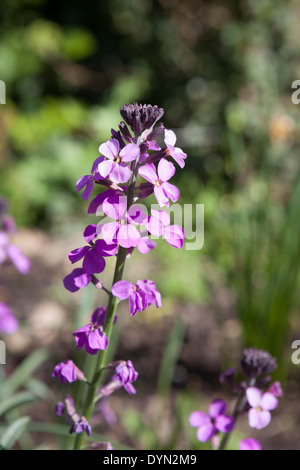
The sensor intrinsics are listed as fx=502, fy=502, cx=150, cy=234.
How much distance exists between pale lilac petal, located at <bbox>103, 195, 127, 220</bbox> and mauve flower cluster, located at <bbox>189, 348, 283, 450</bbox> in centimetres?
54

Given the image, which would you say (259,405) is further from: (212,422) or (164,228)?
(164,228)

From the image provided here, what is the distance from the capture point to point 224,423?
1176mm

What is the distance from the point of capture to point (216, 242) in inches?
154

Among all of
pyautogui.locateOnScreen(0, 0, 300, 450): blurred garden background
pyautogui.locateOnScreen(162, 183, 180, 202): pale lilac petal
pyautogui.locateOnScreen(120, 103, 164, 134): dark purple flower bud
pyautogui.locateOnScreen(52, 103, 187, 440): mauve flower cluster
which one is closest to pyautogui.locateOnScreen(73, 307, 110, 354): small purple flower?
pyautogui.locateOnScreen(52, 103, 187, 440): mauve flower cluster

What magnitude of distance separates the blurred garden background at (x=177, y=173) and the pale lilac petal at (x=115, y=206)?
144cm

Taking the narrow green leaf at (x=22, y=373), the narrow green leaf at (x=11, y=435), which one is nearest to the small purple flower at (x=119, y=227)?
the narrow green leaf at (x=11, y=435)

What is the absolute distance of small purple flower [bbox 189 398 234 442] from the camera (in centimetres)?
116

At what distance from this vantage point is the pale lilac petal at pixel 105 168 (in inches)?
36.1

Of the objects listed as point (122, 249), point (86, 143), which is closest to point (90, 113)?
point (86, 143)

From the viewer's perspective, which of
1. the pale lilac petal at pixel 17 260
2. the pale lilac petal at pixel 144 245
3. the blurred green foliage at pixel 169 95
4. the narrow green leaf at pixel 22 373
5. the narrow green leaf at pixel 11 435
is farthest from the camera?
the blurred green foliage at pixel 169 95

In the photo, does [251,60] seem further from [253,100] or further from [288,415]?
[288,415]

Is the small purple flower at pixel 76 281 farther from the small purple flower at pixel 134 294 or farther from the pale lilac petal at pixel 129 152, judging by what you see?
the pale lilac petal at pixel 129 152

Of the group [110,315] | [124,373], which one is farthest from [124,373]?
[110,315]

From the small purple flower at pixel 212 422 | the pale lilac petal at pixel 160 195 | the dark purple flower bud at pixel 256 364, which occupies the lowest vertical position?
the small purple flower at pixel 212 422
